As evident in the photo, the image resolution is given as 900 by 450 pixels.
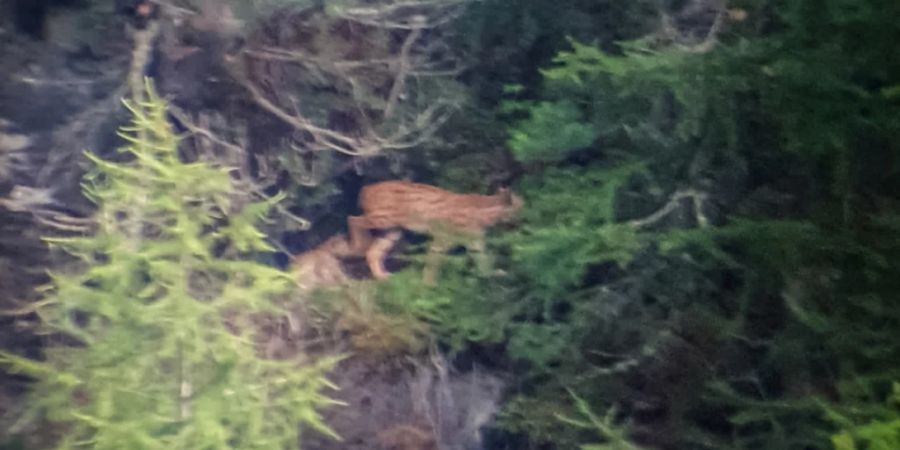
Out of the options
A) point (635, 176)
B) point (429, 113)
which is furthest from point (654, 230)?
point (429, 113)

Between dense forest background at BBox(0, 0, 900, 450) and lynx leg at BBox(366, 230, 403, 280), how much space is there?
0.03 meters

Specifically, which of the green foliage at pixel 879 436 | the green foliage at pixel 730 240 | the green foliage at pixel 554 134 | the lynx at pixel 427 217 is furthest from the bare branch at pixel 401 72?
the green foliage at pixel 879 436

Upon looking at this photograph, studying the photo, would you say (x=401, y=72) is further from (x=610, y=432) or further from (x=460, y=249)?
(x=610, y=432)

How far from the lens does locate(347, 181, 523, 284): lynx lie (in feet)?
5.18

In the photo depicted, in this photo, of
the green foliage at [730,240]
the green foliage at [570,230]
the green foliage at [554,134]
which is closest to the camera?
the green foliage at [730,240]

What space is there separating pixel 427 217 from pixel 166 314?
2.28 feet

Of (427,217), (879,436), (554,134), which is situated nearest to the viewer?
(879,436)

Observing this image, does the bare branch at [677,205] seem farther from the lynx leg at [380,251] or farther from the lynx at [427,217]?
the lynx leg at [380,251]

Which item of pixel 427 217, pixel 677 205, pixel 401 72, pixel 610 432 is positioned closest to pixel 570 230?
pixel 677 205

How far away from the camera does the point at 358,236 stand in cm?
173

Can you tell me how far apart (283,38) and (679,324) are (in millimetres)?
1032

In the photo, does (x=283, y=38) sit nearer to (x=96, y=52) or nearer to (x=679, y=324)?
(x=96, y=52)

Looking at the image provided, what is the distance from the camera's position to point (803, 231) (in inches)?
41.9

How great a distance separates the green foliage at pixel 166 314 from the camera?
3.43 ft
